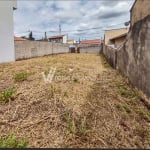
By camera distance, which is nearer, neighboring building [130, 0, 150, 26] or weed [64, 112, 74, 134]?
weed [64, 112, 74, 134]

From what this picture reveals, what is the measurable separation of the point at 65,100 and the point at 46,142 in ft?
4.42

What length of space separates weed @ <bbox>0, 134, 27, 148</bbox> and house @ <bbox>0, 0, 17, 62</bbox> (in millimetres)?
8668

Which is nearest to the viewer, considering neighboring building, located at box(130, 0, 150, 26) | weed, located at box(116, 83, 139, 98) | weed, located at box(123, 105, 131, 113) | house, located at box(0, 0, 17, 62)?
weed, located at box(123, 105, 131, 113)

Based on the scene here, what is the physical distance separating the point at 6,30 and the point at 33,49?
7.22 meters

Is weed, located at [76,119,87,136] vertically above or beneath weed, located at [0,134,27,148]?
above

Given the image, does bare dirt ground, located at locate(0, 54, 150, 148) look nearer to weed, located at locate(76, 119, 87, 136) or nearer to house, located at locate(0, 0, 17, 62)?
weed, located at locate(76, 119, 87, 136)

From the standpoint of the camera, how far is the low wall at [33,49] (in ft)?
52.9

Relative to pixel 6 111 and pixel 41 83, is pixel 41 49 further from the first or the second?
pixel 6 111

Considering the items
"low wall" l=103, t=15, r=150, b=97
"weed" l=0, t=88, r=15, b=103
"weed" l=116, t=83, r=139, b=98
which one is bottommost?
"weed" l=116, t=83, r=139, b=98

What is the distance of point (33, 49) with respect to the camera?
18.7 meters

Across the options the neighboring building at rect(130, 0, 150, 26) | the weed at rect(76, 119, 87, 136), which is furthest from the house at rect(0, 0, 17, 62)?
the weed at rect(76, 119, 87, 136)

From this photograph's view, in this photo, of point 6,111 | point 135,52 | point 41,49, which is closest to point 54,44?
point 41,49

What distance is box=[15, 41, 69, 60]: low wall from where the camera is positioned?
16.1 m

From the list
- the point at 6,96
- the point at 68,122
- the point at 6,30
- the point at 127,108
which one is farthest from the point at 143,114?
the point at 6,30
